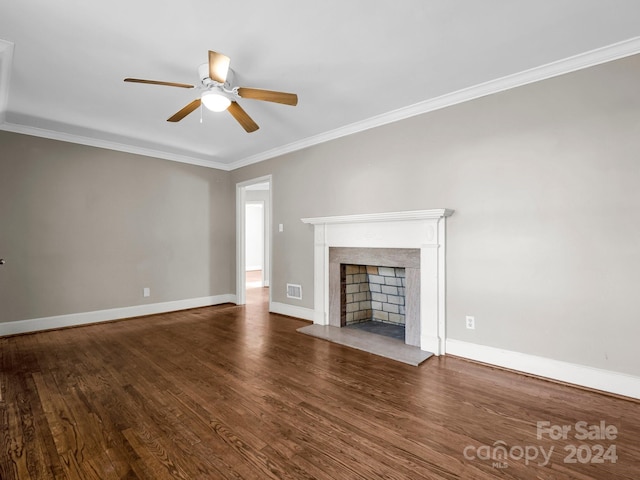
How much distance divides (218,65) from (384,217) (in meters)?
2.09

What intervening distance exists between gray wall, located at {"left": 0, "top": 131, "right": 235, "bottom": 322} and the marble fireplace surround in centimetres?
254

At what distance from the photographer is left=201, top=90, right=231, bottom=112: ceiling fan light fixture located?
7.72ft

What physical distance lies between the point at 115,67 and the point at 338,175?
248cm

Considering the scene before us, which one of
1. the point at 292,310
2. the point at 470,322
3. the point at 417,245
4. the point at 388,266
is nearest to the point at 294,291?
the point at 292,310

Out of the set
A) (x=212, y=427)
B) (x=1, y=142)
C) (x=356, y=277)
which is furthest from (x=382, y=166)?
(x=1, y=142)

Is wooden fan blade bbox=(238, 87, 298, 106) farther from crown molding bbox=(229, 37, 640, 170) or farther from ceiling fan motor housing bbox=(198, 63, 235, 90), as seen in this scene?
crown molding bbox=(229, 37, 640, 170)

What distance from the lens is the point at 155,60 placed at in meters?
2.43

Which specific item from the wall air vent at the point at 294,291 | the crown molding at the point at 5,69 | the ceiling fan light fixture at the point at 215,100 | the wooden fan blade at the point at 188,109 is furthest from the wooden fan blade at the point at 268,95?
the wall air vent at the point at 294,291

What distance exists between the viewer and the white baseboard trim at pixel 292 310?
4383 millimetres

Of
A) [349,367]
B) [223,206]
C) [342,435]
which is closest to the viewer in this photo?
[342,435]

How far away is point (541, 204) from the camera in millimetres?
2568

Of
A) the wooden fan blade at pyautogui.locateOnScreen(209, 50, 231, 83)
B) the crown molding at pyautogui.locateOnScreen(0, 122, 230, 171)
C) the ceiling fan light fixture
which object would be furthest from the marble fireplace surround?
the crown molding at pyautogui.locateOnScreen(0, 122, 230, 171)

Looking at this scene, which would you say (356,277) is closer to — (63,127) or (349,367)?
(349,367)

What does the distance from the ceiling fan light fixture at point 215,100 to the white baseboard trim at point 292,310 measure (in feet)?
9.33
